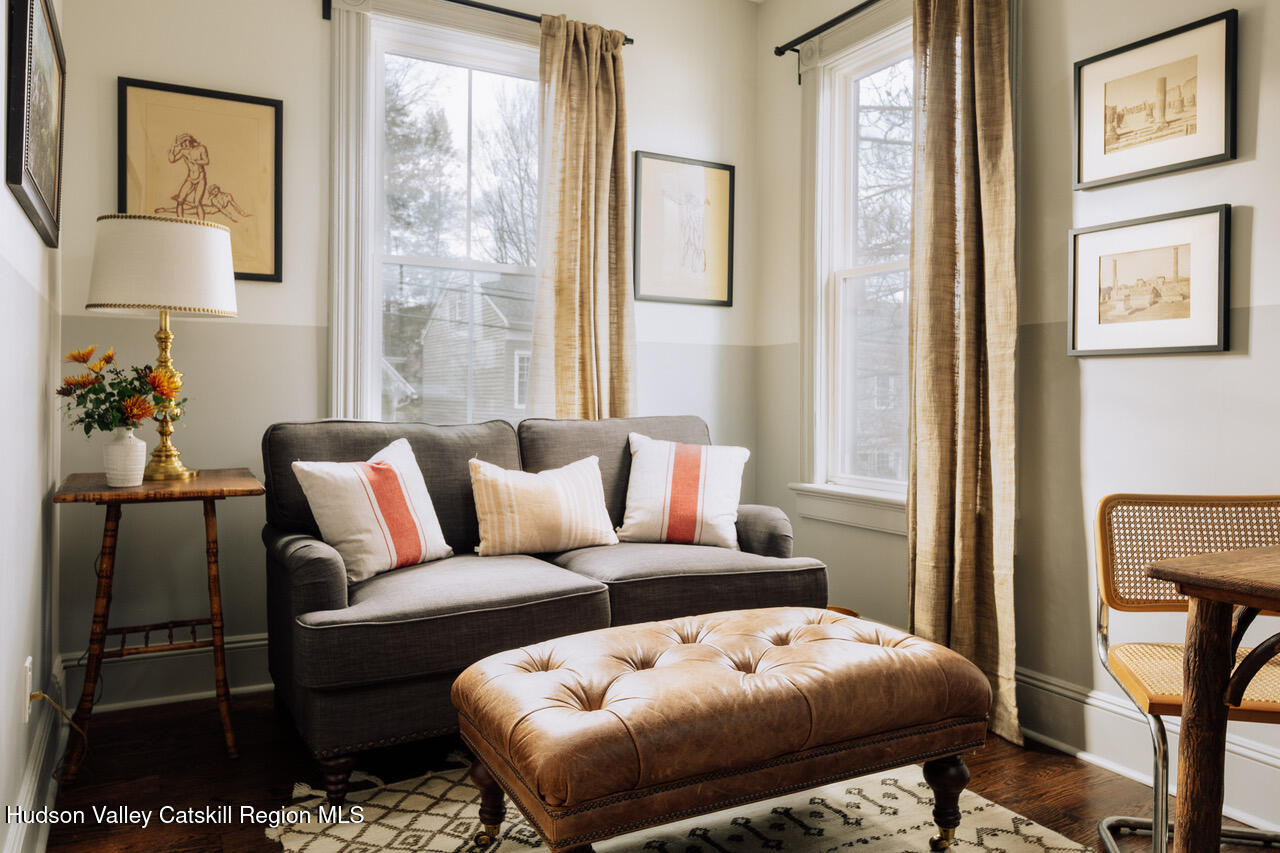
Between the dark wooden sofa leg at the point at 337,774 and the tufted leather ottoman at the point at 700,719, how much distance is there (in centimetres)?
41

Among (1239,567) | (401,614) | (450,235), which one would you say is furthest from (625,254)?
(1239,567)

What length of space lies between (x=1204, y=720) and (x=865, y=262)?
245 cm

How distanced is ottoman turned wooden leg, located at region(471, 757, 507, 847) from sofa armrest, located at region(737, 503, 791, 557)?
1.40m

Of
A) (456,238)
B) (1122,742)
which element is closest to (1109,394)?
(1122,742)

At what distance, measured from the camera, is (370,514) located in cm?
249

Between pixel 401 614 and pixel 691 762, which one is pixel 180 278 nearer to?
pixel 401 614

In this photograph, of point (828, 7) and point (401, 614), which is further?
point (828, 7)

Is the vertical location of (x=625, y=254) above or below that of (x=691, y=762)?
above

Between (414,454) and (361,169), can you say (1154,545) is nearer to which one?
(414,454)

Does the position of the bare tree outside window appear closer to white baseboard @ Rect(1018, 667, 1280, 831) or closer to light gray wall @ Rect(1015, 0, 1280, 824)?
light gray wall @ Rect(1015, 0, 1280, 824)

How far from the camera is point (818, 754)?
1679 mm

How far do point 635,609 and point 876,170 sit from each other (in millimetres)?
2090

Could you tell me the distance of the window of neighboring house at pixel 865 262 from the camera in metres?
3.34

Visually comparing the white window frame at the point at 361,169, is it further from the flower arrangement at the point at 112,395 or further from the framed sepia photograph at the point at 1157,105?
the framed sepia photograph at the point at 1157,105
